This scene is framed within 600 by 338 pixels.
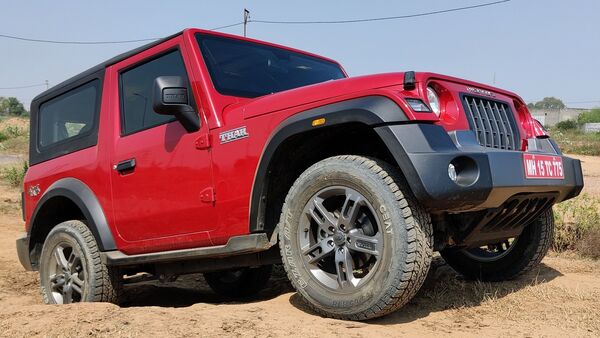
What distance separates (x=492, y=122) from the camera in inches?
129

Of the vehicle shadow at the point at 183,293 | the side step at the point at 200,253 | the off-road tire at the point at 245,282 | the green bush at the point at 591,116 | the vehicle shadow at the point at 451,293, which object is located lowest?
the vehicle shadow at the point at 183,293

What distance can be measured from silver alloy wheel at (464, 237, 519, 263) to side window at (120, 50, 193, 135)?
8.15 feet

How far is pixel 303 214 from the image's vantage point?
3.13 meters

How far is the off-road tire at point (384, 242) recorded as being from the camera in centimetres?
275

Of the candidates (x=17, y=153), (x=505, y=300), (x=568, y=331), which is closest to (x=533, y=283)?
(x=505, y=300)

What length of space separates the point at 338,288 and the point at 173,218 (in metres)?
1.37

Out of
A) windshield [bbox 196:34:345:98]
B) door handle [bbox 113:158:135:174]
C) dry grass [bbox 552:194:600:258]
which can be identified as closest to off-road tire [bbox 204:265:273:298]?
door handle [bbox 113:158:135:174]

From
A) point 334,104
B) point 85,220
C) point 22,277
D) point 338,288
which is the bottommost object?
point 22,277

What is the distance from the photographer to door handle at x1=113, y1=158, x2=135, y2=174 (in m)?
4.07

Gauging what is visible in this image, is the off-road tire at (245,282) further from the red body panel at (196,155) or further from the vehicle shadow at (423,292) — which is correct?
the red body panel at (196,155)

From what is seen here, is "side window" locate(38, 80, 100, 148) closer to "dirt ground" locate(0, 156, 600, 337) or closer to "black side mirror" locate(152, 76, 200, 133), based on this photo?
"black side mirror" locate(152, 76, 200, 133)

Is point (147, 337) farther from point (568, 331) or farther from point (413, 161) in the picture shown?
point (568, 331)

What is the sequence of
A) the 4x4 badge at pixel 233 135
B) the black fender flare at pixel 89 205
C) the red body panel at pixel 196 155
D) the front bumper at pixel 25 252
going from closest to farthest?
the red body panel at pixel 196 155
the 4x4 badge at pixel 233 135
the black fender flare at pixel 89 205
the front bumper at pixel 25 252

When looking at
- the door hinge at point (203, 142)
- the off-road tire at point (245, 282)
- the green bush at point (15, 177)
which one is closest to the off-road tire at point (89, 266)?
the off-road tire at point (245, 282)
